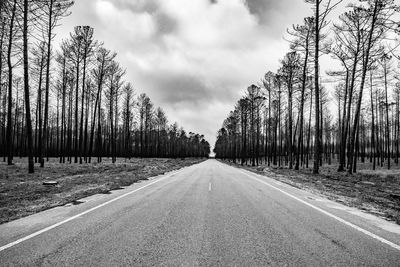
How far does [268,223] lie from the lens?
16.7 ft

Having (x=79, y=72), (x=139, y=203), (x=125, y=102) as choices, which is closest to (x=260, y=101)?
(x=125, y=102)

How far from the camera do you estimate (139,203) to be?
7281 mm

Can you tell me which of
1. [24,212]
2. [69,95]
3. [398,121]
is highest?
[69,95]

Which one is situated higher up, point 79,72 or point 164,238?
point 79,72

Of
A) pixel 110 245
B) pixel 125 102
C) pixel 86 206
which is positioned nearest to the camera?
pixel 110 245

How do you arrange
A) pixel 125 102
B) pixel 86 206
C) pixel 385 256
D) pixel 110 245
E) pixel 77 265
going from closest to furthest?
pixel 77 265
pixel 385 256
pixel 110 245
pixel 86 206
pixel 125 102

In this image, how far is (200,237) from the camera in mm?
4148

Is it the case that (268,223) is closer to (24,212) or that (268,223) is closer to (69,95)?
(24,212)

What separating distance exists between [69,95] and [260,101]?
29302mm

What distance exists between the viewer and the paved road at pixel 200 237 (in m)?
3.25

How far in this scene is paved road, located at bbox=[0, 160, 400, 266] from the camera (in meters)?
3.25

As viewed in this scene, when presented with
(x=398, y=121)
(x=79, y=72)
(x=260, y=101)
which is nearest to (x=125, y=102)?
(x=79, y=72)

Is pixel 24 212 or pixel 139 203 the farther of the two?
pixel 139 203

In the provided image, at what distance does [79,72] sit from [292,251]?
2896 centimetres
